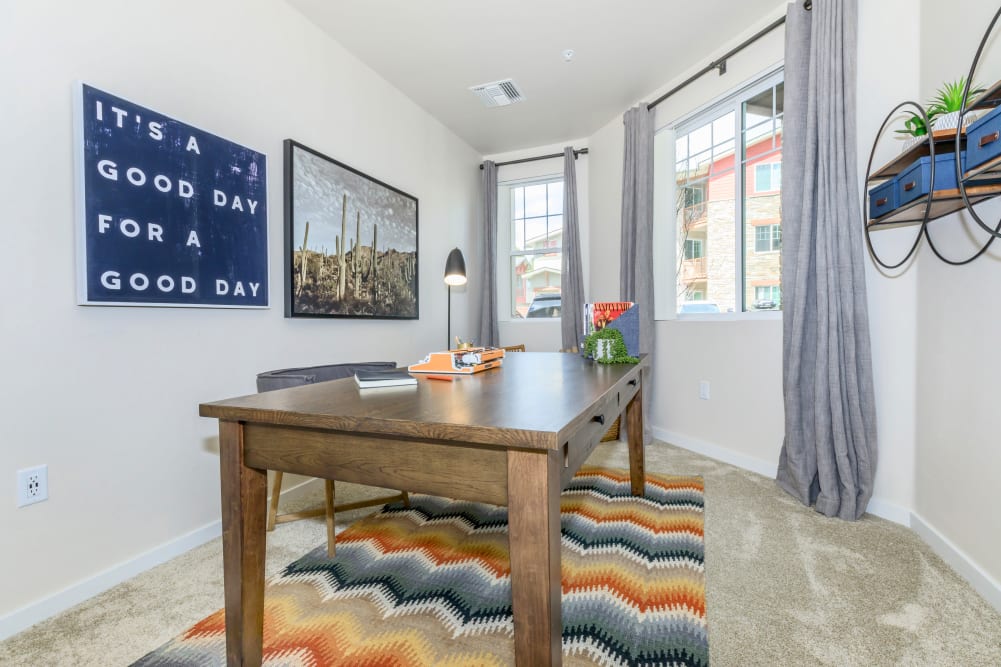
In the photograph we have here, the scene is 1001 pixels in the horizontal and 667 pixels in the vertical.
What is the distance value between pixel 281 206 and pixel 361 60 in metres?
1.30

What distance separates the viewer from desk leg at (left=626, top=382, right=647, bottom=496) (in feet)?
7.22

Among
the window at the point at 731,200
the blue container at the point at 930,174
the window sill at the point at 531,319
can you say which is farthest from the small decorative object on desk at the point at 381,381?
the window sill at the point at 531,319

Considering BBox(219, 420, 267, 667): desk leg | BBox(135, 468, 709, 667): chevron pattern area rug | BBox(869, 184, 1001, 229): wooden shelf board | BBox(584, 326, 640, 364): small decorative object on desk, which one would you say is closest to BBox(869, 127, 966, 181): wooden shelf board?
BBox(869, 184, 1001, 229): wooden shelf board

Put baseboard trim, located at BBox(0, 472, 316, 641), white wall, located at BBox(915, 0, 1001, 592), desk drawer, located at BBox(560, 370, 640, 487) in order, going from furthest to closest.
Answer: white wall, located at BBox(915, 0, 1001, 592) < baseboard trim, located at BBox(0, 472, 316, 641) < desk drawer, located at BBox(560, 370, 640, 487)

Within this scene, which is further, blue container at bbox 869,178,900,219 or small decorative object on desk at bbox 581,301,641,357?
small decorative object on desk at bbox 581,301,641,357

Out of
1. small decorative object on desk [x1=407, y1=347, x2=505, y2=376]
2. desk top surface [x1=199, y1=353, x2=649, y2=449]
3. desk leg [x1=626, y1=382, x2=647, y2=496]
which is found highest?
small decorative object on desk [x1=407, y1=347, x2=505, y2=376]

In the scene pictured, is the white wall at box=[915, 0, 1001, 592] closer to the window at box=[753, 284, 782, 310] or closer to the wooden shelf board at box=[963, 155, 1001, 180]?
the wooden shelf board at box=[963, 155, 1001, 180]

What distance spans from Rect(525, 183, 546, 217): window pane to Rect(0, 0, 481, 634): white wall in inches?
95.8

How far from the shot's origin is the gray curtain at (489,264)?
14.7ft

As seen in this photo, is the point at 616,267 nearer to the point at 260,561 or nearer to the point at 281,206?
the point at 281,206

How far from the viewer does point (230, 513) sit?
1056 mm

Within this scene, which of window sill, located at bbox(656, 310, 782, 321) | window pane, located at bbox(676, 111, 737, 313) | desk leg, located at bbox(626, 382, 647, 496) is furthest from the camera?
window pane, located at bbox(676, 111, 737, 313)

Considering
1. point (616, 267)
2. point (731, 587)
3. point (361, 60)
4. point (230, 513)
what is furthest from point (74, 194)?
point (616, 267)

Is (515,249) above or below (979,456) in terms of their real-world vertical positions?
above
